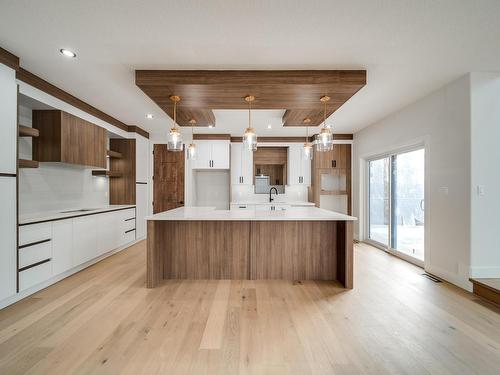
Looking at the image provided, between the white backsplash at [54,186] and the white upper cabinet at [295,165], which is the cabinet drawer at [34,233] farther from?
the white upper cabinet at [295,165]

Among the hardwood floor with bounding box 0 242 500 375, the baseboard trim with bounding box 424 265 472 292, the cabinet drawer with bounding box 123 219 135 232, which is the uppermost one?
the cabinet drawer with bounding box 123 219 135 232

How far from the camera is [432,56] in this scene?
242 cm

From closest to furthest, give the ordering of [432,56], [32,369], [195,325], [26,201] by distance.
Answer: [32,369] < [195,325] < [432,56] < [26,201]

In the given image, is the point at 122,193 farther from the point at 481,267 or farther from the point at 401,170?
the point at 481,267

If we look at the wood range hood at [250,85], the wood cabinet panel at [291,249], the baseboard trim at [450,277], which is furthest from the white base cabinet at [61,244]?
the baseboard trim at [450,277]

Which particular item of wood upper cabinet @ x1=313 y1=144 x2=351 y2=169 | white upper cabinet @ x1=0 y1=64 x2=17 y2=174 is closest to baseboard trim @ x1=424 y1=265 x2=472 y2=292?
wood upper cabinet @ x1=313 y1=144 x2=351 y2=169

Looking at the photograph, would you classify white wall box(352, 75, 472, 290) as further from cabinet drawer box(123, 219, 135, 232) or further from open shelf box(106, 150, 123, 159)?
open shelf box(106, 150, 123, 159)

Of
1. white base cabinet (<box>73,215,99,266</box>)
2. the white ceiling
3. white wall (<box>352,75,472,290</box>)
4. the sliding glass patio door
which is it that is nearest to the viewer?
the white ceiling

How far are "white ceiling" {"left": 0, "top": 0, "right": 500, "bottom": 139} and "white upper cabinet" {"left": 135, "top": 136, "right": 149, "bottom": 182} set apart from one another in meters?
2.14

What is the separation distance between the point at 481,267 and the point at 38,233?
5.30 m

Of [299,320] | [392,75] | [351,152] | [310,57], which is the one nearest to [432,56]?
[392,75]

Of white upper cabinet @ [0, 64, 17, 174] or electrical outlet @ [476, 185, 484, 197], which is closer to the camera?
white upper cabinet @ [0, 64, 17, 174]

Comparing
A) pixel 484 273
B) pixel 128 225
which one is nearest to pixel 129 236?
pixel 128 225

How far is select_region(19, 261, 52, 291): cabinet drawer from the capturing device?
254 centimetres
